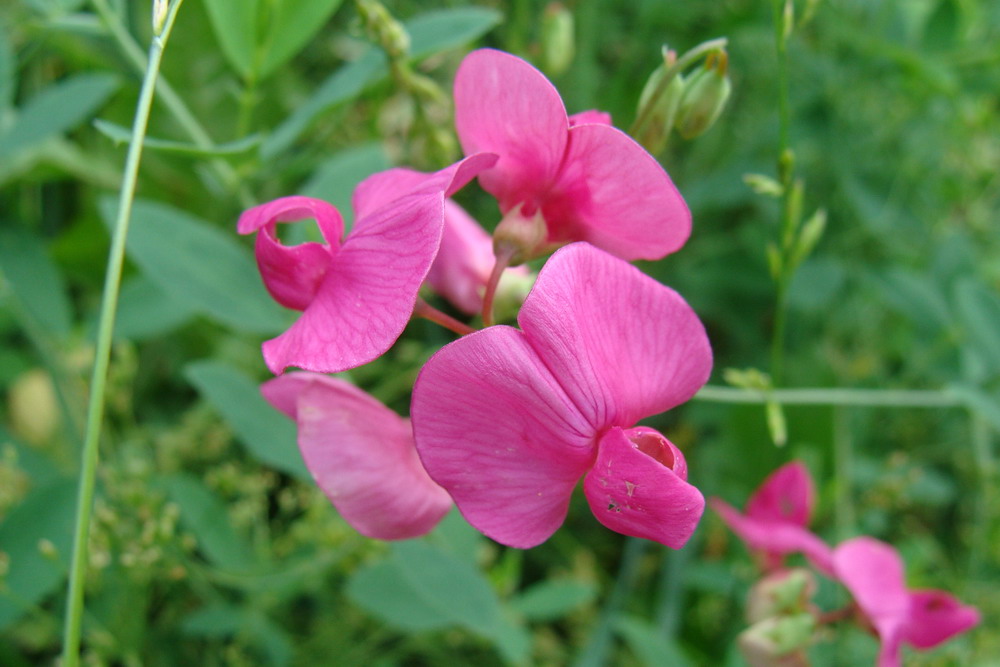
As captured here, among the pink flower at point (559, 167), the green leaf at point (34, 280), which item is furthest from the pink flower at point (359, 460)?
the green leaf at point (34, 280)

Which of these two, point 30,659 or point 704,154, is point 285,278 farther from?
point 704,154

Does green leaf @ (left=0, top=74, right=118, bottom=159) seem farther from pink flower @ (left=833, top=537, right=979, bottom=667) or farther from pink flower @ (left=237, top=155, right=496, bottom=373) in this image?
pink flower @ (left=833, top=537, right=979, bottom=667)

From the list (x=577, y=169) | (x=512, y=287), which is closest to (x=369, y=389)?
(x=512, y=287)

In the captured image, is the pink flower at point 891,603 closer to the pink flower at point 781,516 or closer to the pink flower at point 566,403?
the pink flower at point 781,516

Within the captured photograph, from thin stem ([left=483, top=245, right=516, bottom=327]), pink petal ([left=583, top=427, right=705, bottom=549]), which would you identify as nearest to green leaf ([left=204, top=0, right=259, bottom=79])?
thin stem ([left=483, top=245, right=516, bottom=327])

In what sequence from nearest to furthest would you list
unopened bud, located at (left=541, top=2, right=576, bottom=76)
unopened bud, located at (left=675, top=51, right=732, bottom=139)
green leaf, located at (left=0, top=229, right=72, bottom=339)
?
unopened bud, located at (left=675, top=51, right=732, bottom=139) → unopened bud, located at (left=541, top=2, right=576, bottom=76) → green leaf, located at (left=0, top=229, right=72, bottom=339)

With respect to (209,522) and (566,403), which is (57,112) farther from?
(566,403)

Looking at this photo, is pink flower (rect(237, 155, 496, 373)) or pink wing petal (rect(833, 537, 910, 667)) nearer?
pink flower (rect(237, 155, 496, 373))
